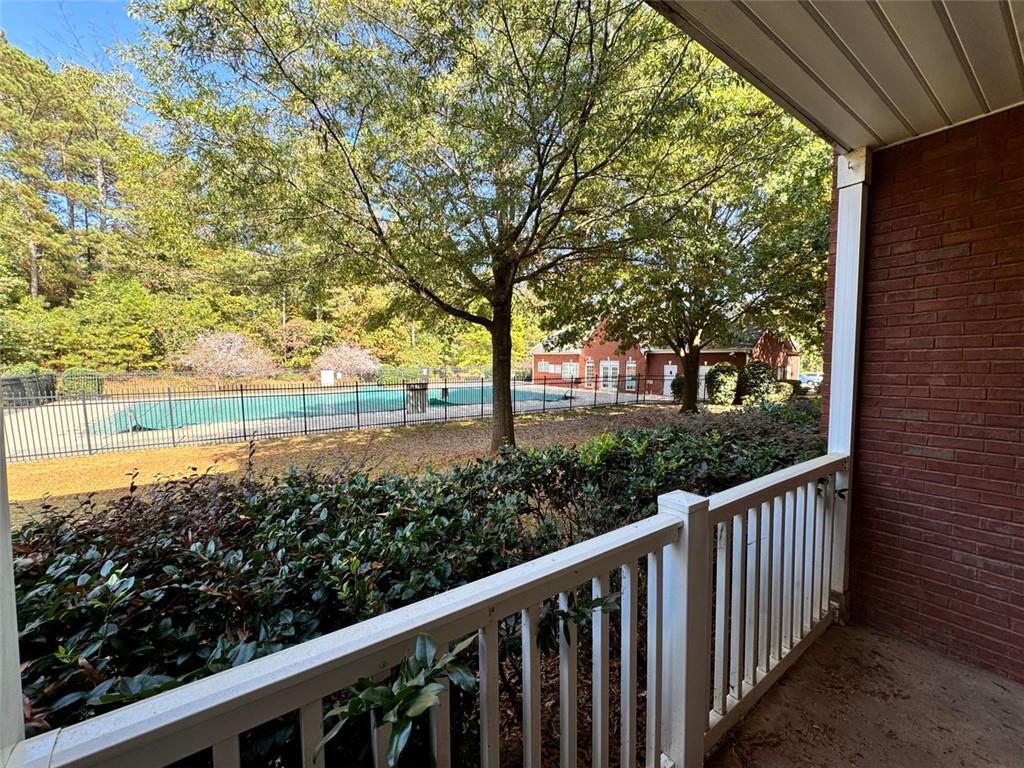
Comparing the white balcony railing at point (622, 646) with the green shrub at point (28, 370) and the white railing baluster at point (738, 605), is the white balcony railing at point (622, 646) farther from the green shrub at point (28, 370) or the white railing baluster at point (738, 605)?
the green shrub at point (28, 370)

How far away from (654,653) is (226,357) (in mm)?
16565

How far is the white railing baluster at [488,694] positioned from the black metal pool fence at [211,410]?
3080 mm

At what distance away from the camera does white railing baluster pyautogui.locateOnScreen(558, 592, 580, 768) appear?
1.15 meters

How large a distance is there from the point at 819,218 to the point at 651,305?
3911mm

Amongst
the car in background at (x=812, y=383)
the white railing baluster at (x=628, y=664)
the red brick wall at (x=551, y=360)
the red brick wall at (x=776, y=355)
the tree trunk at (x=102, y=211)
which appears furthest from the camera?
the red brick wall at (x=551, y=360)

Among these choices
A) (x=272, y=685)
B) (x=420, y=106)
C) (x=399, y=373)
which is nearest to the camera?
(x=272, y=685)

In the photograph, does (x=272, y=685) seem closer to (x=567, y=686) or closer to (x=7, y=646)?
(x=7, y=646)

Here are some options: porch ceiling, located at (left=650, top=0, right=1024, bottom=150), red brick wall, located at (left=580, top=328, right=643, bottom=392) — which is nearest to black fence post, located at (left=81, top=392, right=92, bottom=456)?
porch ceiling, located at (left=650, top=0, right=1024, bottom=150)

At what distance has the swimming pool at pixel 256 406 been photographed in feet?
29.1

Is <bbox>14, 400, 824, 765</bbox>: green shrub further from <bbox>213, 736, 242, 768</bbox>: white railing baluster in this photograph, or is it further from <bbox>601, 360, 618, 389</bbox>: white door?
<bbox>601, 360, 618, 389</bbox>: white door

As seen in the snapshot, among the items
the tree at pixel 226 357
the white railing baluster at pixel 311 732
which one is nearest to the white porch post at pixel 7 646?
the white railing baluster at pixel 311 732

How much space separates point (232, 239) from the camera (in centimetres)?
593

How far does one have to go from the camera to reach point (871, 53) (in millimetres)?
1609

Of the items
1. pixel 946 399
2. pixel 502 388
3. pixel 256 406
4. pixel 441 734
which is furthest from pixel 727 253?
pixel 256 406
